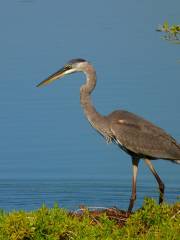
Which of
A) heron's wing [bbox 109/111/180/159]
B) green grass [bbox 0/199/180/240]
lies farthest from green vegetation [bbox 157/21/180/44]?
heron's wing [bbox 109/111/180/159]

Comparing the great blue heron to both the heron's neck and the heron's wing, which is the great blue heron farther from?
the heron's neck

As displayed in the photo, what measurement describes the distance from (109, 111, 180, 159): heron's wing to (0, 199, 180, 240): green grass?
3.12 metres

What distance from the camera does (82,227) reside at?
312 inches

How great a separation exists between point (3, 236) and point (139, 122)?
4044 millimetres

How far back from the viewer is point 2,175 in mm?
13516

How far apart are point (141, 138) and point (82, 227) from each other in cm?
376

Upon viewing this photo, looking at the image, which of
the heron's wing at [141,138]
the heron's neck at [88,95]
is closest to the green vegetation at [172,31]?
the heron's wing at [141,138]

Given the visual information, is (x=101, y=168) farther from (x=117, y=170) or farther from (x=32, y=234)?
(x=32, y=234)

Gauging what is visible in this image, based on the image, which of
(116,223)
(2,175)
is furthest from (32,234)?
(2,175)

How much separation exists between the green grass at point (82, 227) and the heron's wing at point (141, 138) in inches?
123

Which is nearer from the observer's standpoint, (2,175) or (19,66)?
(2,175)

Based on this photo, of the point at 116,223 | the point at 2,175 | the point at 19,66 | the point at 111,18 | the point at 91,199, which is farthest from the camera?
the point at 111,18

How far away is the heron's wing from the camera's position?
11477mm

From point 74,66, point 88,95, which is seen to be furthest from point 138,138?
point 74,66
